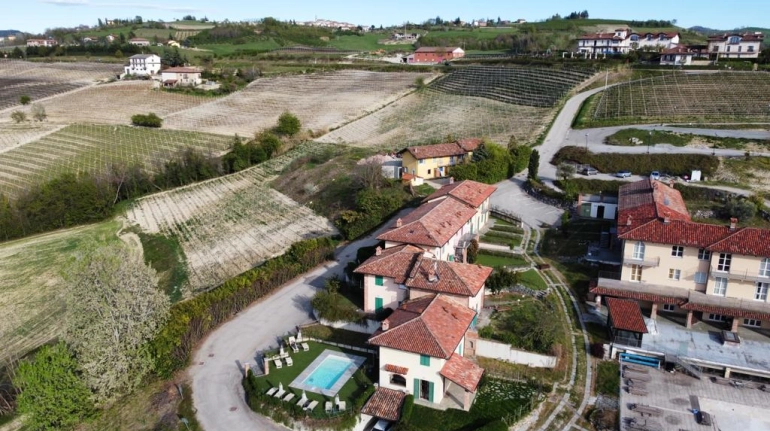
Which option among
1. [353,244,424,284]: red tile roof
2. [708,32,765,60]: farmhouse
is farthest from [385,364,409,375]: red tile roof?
[708,32,765,60]: farmhouse

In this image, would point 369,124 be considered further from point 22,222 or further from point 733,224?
point 733,224

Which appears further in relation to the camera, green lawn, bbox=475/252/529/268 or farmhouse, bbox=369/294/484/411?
green lawn, bbox=475/252/529/268

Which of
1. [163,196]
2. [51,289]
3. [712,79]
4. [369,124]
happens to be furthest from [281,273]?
[712,79]

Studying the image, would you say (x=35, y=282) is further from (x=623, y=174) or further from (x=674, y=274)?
(x=623, y=174)

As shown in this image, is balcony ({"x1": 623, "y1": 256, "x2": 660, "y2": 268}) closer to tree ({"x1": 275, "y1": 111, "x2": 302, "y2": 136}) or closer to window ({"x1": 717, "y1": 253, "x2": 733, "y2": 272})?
window ({"x1": 717, "y1": 253, "x2": 733, "y2": 272})

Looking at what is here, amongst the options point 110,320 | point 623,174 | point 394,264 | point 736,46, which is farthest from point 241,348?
point 736,46

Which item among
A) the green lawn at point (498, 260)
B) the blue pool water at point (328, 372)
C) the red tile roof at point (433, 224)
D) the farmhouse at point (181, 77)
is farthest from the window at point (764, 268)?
the farmhouse at point (181, 77)
